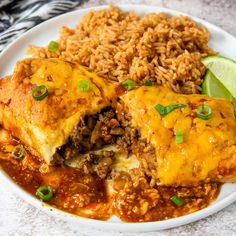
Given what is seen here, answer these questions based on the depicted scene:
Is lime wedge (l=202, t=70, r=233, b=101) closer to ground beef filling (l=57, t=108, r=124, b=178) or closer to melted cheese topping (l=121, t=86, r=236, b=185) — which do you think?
melted cheese topping (l=121, t=86, r=236, b=185)

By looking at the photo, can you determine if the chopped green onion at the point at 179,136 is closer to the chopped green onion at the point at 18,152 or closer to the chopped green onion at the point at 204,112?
the chopped green onion at the point at 204,112

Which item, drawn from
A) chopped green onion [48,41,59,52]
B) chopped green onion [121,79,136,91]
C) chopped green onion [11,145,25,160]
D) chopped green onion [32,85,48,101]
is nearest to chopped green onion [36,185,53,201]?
chopped green onion [11,145,25,160]

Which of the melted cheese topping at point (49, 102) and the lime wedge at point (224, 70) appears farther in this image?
the lime wedge at point (224, 70)

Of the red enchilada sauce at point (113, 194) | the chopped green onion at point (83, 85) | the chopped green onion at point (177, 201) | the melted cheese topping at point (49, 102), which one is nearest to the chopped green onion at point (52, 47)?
the melted cheese topping at point (49, 102)

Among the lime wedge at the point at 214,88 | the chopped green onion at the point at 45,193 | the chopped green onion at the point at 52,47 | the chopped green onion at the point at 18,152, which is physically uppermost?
the chopped green onion at the point at 52,47

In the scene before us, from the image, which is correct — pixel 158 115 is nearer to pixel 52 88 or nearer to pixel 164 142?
pixel 164 142

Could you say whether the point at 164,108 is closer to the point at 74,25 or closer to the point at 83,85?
the point at 83,85

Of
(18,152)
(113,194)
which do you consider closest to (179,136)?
(113,194)
